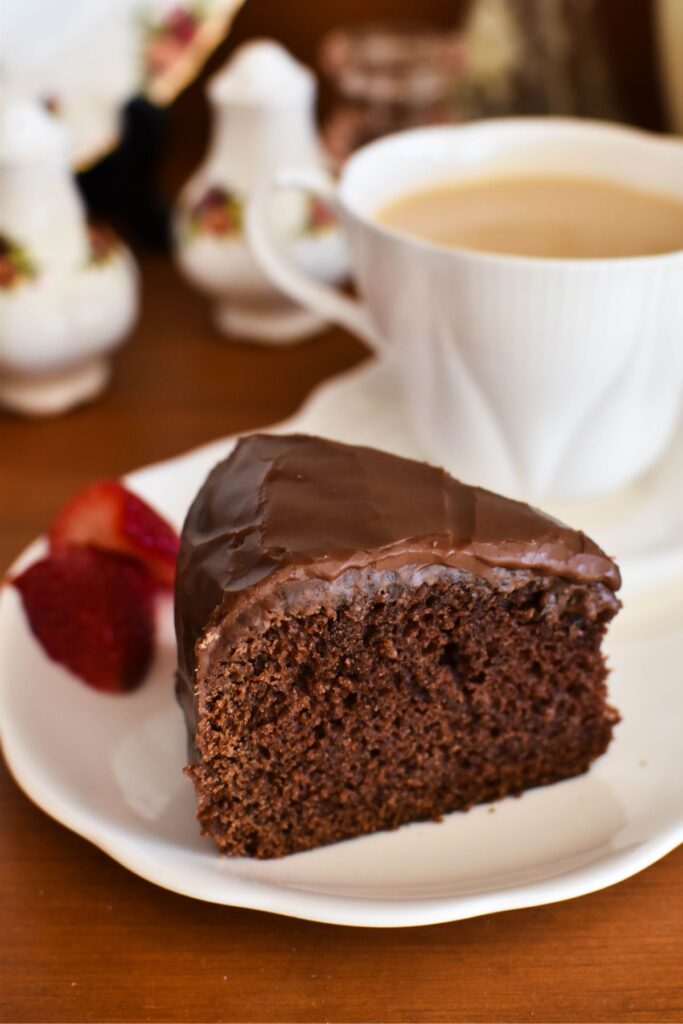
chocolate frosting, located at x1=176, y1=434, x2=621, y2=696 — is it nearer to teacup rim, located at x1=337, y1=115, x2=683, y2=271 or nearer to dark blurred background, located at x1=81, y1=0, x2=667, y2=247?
teacup rim, located at x1=337, y1=115, x2=683, y2=271

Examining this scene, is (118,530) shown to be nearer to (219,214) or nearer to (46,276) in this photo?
(46,276)

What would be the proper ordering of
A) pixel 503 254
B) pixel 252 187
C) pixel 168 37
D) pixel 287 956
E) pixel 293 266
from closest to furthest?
pixel 287 956
pixel 503 254
pixel 293 266
pixel 252 187
pixel 168 37

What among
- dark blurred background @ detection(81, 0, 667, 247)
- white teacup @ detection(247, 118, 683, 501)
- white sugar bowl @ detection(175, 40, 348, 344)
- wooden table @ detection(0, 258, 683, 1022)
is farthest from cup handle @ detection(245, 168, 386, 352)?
wooden table @ detection(0, 258, 683, 1022)

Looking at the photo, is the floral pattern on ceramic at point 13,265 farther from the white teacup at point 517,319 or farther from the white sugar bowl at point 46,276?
the white teacup at point 517,319

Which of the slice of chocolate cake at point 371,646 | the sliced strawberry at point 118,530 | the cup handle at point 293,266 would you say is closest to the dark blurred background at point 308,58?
the cup handle at point 293,266

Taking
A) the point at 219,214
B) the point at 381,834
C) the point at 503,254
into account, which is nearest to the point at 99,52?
the point at 219,214

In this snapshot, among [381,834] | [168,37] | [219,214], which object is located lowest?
[381,834]

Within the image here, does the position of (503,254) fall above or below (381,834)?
above
